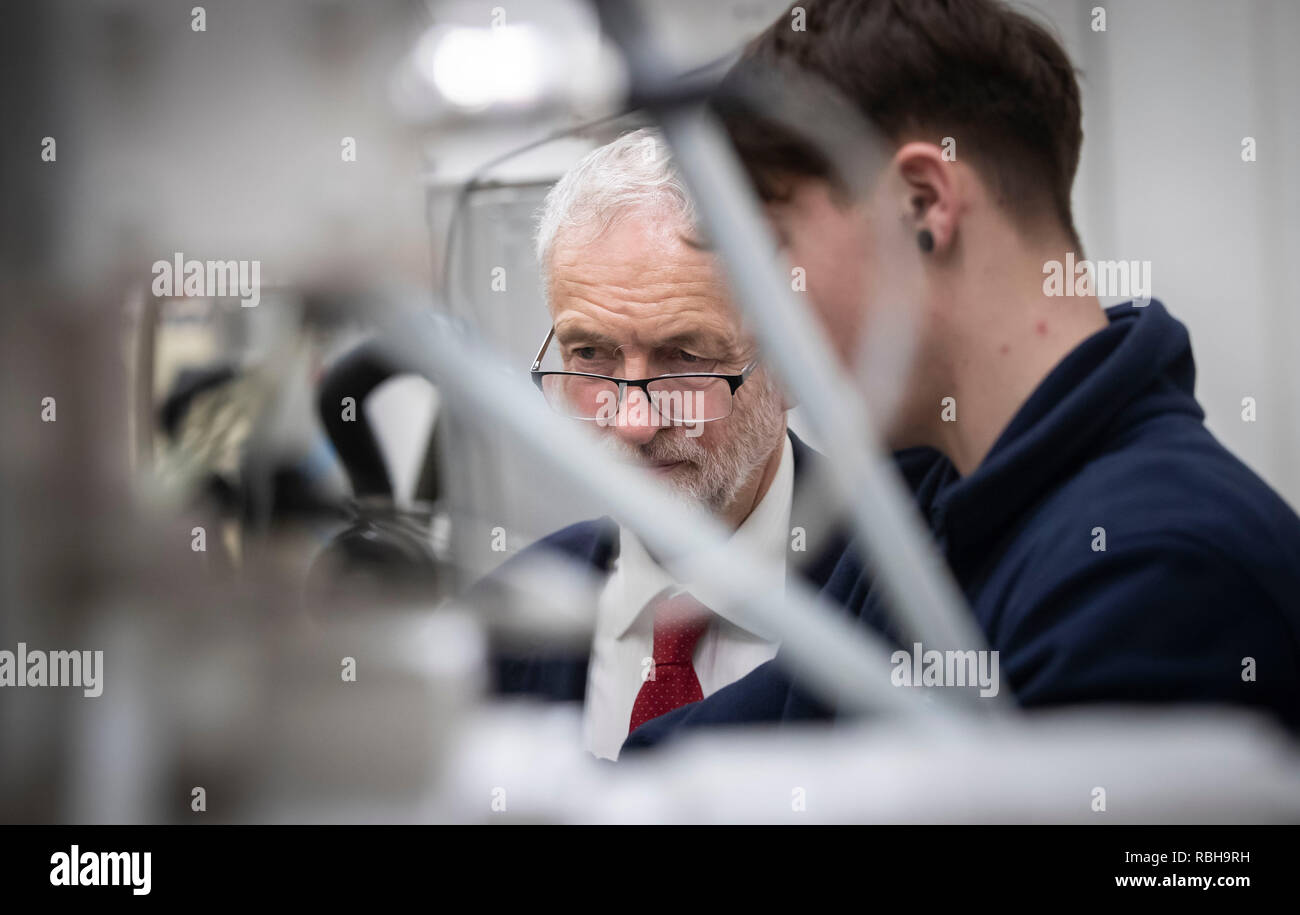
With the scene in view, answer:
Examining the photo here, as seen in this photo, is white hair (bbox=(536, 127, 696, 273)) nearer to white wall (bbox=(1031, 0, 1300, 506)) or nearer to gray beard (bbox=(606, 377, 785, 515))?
gray beard (bbox=(606, 377, 785, 515))

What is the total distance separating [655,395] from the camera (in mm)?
989

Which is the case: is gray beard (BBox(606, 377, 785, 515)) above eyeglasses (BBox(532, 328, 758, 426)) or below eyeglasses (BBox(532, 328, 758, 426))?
below

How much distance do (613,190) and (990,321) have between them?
41cm

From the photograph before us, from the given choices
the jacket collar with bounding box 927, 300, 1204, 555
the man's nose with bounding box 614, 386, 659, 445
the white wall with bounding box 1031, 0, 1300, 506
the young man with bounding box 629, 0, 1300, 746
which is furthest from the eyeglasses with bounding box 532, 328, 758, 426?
the white wall with bounding box 1031, 0, 1300, 506

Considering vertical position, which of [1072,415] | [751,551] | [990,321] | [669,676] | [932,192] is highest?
[932,192]

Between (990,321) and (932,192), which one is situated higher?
(932,192)

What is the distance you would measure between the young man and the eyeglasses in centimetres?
13

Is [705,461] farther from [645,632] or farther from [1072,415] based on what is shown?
[1072,415]

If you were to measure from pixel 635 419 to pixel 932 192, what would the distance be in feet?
1.25

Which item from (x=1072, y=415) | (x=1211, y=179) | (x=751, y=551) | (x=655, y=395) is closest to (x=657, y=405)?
(x=655, y=395)

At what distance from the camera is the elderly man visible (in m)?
0.97

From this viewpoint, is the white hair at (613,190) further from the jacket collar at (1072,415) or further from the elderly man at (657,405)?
the jacket collar at (1072,415)
